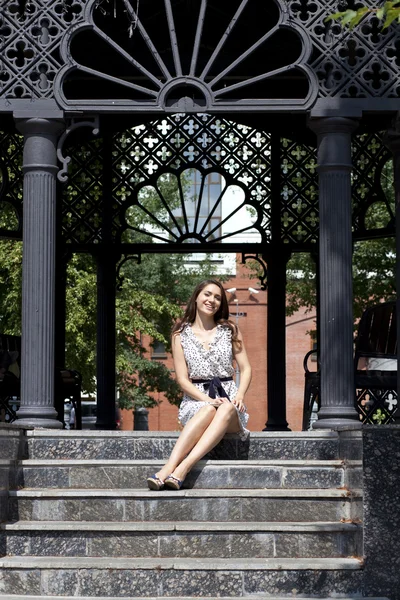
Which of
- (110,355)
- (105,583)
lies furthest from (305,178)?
(105,583)

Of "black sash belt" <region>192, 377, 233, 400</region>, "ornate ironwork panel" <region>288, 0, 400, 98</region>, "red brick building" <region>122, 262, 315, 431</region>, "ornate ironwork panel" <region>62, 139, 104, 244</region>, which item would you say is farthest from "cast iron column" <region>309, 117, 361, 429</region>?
"red brick building" <region>122, 262, 315, 431</region>

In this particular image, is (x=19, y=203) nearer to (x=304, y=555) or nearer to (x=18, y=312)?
(x=304, y=555)

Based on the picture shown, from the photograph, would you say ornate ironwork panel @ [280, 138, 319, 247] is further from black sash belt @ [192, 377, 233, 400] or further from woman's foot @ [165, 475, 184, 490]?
woman's foot @ [165, 475, 184, 490]

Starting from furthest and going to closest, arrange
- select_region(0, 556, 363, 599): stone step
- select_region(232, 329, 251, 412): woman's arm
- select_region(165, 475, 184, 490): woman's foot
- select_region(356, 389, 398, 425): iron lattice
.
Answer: select_region(356, 389, 398, 425): iron lattice < select_region(232, 329, 251, 412): woman's arm < select_region(165, 475, 184, 490): woman's foot < select_region(0, 556, 363, 599): stone step

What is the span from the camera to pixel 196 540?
26.1 ft

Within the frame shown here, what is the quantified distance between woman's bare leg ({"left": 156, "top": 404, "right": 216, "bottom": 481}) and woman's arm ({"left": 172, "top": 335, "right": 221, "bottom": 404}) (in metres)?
0.21

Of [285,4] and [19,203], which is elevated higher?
[285,4]

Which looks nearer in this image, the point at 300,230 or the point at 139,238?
the point at 300,230

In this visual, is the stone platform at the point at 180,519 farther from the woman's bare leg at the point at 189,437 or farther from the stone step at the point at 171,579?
the woman's bare leg at the point at 189,437

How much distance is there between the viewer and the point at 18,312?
73.9ft

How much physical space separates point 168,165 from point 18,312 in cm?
862

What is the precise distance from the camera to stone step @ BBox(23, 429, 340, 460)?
894 cm

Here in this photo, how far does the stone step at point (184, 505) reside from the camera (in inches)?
322

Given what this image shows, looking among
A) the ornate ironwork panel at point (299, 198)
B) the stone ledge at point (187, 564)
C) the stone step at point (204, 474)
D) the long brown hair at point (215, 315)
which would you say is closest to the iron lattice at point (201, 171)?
the ornate ironwork panel at point (299, 198)
